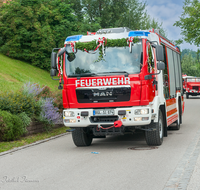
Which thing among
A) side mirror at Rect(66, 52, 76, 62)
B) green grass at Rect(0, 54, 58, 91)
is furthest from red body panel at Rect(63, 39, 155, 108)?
green grass at Rect(0, 54, 58, 91)

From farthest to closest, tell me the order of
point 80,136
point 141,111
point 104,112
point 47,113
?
point 47,113
point 80,136
point 104,112
point 141,111

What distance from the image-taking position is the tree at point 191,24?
3106 cm

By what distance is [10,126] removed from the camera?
10.5 meters

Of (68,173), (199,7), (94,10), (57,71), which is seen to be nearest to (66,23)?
(94,10)

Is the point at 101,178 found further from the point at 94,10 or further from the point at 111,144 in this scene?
the point at 94,10

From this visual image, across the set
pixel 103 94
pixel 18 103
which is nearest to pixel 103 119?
pixel 103 94

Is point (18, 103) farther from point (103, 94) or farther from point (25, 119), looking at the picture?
point (103, 94)

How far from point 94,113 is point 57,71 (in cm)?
179

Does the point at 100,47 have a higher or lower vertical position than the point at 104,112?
higher

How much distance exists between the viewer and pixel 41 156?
888 centimetres

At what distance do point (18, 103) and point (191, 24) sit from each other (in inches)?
968

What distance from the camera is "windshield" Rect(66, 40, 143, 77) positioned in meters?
9.03

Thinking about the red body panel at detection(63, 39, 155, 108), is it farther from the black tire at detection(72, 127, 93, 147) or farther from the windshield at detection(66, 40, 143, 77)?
the black tire at detection(72, 127, 93, 147)

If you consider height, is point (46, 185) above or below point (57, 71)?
below
